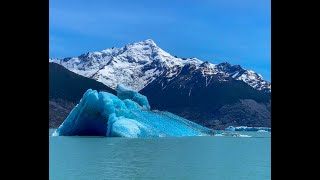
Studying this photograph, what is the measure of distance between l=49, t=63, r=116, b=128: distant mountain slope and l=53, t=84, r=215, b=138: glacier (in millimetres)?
83236

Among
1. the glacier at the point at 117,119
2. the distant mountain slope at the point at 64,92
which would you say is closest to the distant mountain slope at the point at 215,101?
the distant mountain slope at the point at 64,92

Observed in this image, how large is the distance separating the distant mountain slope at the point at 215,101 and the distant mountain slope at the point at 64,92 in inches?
1313

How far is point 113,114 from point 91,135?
366 inches

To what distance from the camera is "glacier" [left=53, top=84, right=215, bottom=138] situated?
38688 mm

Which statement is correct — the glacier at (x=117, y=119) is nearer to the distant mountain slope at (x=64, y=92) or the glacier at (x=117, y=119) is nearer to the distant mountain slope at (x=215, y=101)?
the distant mountain slope at (x=64, y=92)

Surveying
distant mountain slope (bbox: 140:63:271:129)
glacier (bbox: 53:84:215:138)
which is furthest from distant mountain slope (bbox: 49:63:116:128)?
glacier (bbox: 53:84:215:138)

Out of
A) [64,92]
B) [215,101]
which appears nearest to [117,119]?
[64,92]

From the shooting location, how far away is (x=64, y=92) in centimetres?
14662

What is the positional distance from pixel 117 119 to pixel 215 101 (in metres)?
133

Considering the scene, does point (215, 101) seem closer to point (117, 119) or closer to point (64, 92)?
point (64, 92)

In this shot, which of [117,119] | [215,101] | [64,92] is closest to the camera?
[117,119]

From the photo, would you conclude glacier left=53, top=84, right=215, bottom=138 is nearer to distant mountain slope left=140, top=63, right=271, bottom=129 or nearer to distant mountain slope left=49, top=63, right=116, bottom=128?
distant mountain slope left=49, top=63, right=116, bottom=128

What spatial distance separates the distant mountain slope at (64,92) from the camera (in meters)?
131
